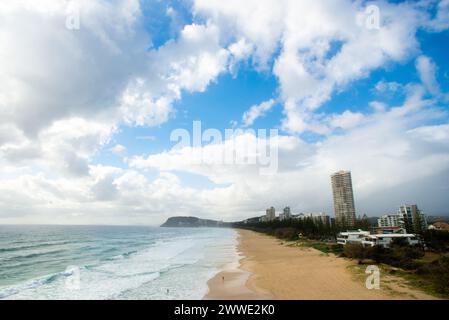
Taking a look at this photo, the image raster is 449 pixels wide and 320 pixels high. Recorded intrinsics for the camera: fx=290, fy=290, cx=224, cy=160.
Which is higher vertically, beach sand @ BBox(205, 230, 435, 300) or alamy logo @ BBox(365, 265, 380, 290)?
alamy logo @ BBox(365, 265, 380, 290)

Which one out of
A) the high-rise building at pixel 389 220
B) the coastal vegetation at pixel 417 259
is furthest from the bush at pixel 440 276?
the high-rise building at pixel 389 220

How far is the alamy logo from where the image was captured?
20859 mm

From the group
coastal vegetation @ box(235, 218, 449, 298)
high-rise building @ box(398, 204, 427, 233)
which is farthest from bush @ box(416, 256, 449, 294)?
high-rise building @ box(398, 204, 427, 233)

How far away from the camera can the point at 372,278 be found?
2361 centimetres

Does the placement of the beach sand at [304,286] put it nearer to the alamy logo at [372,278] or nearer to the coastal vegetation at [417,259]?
the alamy logo at [372,278]

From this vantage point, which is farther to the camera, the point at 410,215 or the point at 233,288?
the point at 410,215

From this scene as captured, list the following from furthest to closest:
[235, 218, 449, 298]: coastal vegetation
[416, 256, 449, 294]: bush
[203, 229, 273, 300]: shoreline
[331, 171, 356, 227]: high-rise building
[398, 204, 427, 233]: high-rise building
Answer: [331, 171, 356, 227]: high-rise building → [398, 204, 427, 233]: high-rise building → [235, 218, 449, 298]: coastal vegetation → [203, 229, 273, 300]: shoreline → [416, 256, 449, 294]: bush

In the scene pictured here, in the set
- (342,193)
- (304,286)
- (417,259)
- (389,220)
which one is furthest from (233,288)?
(342,193)

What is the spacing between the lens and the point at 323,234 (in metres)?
78.8

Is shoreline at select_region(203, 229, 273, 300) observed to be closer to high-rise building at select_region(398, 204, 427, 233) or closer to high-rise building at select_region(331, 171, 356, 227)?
high-rise building at select_region(398, 204, 427, 233)

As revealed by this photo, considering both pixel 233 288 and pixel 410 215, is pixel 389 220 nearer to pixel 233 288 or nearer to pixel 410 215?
pixel 410 215

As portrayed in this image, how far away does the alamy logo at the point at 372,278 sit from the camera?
2086 centimetres
